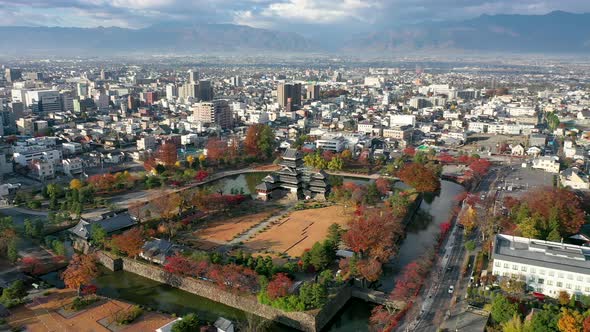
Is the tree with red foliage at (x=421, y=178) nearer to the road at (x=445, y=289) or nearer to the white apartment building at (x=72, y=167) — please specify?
the road at (x=445, y=289)

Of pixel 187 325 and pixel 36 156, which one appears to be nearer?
pixel 187 325

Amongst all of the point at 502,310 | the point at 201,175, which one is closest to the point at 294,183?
the point at 201,175

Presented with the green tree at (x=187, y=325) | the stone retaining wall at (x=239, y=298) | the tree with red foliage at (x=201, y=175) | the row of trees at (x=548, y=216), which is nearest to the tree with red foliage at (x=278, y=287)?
the stone retaining wall at (x=239, y=298)

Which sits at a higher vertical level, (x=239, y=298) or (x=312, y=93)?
(x=312, y=93)

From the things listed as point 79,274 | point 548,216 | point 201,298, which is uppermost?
point 548,216

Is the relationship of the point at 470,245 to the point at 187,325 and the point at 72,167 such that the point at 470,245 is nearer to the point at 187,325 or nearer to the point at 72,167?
the point at 187,325

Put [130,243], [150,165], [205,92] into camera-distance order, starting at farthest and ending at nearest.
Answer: [205,92], [150,165], [130,243]

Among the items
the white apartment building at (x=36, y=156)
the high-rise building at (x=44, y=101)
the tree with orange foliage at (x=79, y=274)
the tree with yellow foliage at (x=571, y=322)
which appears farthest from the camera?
the high-rise building at (x=44, y=101)

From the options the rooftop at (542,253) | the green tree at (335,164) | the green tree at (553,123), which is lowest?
the rooftop at (542,253)
